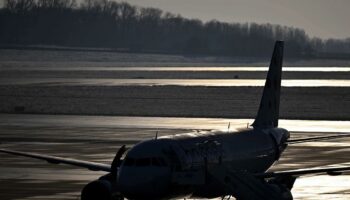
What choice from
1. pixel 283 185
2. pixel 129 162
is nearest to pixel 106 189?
pixel 129 162

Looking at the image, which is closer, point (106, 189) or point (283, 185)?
point (106, 189)

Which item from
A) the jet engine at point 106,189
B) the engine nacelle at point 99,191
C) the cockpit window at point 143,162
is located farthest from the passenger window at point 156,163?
the engine nacelle at point 99,191

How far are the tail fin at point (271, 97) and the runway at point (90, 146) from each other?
9.16 ft

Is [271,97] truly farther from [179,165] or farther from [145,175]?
[145,175]

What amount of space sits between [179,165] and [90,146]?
3180 cm

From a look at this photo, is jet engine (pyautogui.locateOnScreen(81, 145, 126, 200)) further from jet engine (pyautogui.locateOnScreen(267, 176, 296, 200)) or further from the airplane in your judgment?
jet engine (pyautogui.locateOnScreen(267, 176, 296, 200))

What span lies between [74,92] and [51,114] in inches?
1308

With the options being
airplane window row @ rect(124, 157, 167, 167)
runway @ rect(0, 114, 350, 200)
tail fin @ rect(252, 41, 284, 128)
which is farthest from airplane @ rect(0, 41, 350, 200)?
tail fin @ rect(252, 41, 284, 128)

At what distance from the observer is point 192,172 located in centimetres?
4466

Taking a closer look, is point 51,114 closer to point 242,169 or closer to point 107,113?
point 107,113

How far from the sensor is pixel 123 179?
43.6 meters

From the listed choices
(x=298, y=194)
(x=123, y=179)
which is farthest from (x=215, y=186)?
(x=298, y=194)

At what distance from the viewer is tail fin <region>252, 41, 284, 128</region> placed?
187ft

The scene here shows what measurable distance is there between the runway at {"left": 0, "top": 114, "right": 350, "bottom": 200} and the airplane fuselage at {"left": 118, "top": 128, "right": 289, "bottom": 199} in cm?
275
